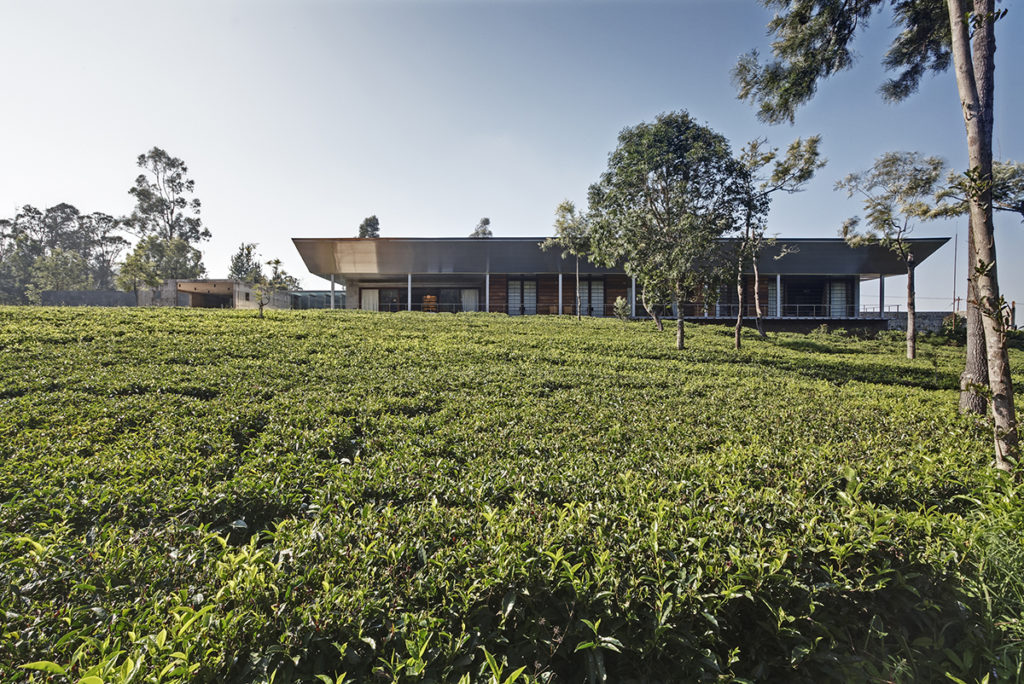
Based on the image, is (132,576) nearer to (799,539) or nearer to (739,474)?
(799,539)

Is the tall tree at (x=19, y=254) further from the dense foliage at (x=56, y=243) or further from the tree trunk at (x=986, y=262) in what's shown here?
the tree trunk at (x=986, y=262)

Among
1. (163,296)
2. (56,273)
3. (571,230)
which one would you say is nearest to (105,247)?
(56,273)

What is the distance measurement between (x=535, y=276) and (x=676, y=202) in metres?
16.0

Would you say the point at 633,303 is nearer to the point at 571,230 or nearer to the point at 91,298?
the point at 571,230

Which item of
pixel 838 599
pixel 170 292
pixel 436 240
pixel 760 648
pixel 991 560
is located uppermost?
pixel 436 240

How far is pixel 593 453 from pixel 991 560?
2106mm

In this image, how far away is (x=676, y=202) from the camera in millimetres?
10609

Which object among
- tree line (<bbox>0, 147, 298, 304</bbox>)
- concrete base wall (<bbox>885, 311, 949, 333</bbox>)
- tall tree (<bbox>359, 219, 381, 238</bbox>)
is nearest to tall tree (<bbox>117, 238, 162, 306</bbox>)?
tree line (<bbox>0, 147, 298, 304</bbox>)

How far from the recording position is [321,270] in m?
24.7

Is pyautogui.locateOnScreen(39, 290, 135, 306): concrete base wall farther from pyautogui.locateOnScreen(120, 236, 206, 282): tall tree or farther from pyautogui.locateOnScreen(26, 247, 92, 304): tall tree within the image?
pyautogui.locateOnScreen(26, 247, 92, 304): tall tree

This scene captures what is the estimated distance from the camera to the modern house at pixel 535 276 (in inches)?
893

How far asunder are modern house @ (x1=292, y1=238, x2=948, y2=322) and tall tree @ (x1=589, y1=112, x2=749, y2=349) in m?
9.30

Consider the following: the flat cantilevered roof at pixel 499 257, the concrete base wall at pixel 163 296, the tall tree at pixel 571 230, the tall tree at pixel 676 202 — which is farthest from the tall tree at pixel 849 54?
the concrete base wall at pixel 163 296

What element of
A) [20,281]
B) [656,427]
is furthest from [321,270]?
[20,281]
